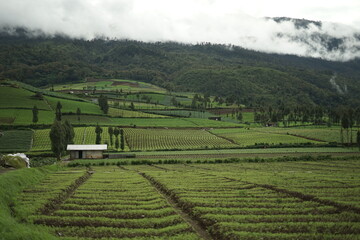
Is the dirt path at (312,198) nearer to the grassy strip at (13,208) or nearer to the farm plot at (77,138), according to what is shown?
the grassy strip at (13,208)

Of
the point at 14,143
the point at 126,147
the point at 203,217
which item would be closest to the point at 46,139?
the point at 14,143

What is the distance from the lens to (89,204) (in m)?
27.0

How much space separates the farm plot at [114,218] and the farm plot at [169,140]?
93.4m

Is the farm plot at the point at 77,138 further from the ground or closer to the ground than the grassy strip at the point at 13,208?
closer to the ground

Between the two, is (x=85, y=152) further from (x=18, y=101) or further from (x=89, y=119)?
(x=18, y=101)

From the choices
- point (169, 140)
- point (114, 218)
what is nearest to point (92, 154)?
point (169, 140)

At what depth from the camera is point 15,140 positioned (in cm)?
11950

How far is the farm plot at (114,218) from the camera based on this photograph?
1958 cm

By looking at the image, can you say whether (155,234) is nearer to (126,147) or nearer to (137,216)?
(137,216)

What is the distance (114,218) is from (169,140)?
11345cm

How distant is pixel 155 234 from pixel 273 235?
7.16 meters

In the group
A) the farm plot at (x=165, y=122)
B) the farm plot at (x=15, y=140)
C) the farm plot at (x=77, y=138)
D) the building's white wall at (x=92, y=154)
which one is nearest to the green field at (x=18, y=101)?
the farm plot at (x=165, y=122)

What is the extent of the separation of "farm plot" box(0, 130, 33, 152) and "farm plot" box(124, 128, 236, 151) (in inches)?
1523

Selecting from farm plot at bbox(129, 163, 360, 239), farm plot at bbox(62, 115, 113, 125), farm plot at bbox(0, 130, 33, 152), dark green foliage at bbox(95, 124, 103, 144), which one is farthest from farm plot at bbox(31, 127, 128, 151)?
farm plot at bbox(129, 163, 360, 239)
